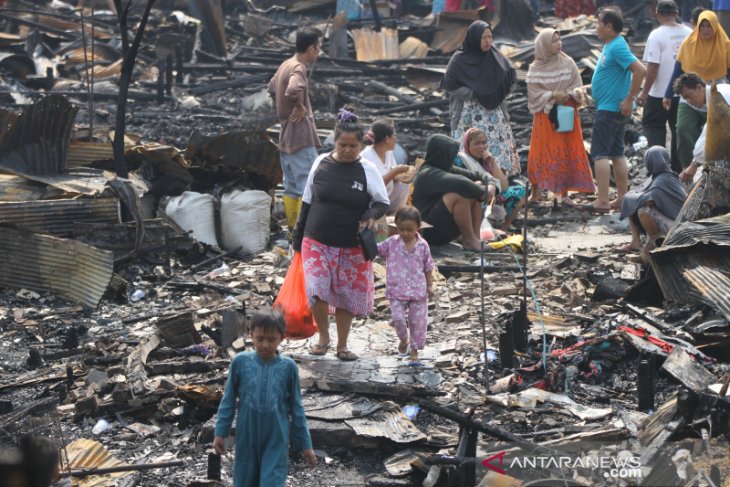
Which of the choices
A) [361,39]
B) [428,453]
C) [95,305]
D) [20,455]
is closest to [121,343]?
[95,305]

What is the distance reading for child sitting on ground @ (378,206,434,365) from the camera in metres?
6.70

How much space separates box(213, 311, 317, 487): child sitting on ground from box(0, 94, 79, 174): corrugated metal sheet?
560 centimetres

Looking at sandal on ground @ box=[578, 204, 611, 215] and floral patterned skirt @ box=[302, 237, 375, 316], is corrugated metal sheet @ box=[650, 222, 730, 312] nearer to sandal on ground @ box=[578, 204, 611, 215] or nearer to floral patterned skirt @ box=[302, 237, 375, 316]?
floral patterned skirt @ box=[302, 237, 375, 316]

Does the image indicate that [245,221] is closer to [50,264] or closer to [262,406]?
[50,264]

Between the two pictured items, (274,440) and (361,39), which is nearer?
(274,440)

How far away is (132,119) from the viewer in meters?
15.6

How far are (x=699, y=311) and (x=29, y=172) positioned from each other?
19.3 feet

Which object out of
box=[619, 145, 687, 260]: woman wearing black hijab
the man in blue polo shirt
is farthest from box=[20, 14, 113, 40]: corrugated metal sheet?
box=[619, 145, 687, 260]: woman wearing black hijab

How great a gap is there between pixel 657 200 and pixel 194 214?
4158 mm

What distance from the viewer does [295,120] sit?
9648mm

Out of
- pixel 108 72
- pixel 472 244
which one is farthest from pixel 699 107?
pixel 108 72

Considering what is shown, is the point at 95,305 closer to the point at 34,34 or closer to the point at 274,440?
the point at 274,440

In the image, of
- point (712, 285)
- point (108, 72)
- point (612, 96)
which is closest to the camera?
point (712, 285)

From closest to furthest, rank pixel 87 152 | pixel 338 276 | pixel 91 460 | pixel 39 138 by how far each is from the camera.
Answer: pixel 91 460, pixel 338 276, pixel 39 138, pixel 87 152
